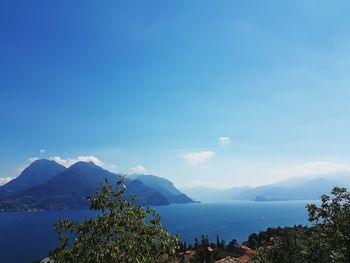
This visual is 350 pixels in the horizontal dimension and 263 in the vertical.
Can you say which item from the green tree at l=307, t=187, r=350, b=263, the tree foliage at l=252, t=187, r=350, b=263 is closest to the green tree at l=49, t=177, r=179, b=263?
the tree foliage at l=252, t=187, r=350, b=263

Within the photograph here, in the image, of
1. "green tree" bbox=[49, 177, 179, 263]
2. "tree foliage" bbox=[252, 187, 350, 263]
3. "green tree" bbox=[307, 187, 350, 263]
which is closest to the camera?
"green tree" bbox=[49, 177, 179, 263]

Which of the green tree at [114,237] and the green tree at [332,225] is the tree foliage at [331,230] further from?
the green tree at [114,237]

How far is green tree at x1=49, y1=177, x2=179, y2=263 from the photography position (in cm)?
1224

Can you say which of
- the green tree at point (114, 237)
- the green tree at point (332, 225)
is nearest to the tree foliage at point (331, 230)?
the green tree at point (332, 225)

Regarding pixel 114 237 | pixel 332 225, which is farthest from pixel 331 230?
pixel 114 237

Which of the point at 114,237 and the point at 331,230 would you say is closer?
the point at 114,237

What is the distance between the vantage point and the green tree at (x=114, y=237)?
12.2 metres

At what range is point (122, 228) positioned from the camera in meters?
12.8

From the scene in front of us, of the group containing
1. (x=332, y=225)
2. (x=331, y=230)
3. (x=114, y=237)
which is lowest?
(x=331, y=230)

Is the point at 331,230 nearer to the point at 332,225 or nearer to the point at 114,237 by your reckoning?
the point at 332,225

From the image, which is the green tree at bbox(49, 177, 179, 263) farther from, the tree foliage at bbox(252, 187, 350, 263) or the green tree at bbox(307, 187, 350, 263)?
the green tree at bbox(307, 187, 350, 263)

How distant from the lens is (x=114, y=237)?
1295 centimetres

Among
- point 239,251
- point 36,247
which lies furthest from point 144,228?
point 36,247

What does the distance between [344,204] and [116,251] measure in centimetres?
1117
